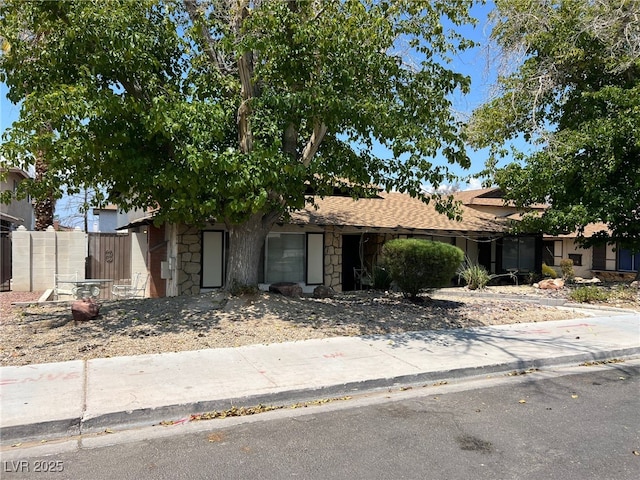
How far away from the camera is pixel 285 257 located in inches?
608

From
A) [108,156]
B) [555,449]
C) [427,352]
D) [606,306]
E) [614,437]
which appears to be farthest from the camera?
[606,306]

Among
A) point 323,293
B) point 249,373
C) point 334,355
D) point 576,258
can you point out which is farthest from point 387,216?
point 576,258

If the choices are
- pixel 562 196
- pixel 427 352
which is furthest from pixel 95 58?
pixel 562 196

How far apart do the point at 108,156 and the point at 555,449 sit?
25.3 ft

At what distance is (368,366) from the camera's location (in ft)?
22.2

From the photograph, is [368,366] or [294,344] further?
[294,344]

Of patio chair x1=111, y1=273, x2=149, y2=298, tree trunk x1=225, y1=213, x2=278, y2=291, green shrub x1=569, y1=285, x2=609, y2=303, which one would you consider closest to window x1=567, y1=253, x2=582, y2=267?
green shrub x1=569, y1=285, x2=609, y2=303

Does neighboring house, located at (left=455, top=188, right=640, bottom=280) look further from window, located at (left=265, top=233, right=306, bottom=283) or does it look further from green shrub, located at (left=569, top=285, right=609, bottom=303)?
window, located at (left=265, top=233, right=306, bottom=283)

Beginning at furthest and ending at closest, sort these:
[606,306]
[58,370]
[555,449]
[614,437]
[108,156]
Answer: [606,306] → [108,156] → [58,370] → [614,437] → [555,449]

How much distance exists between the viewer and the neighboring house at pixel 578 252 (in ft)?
80.3

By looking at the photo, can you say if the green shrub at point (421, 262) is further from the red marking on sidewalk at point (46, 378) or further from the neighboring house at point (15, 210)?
the neighboring house at point (15, 210)

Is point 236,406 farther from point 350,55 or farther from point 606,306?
point 606,306

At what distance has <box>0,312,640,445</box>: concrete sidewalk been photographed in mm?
4926

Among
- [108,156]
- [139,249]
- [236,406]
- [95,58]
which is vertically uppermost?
[95,58]
